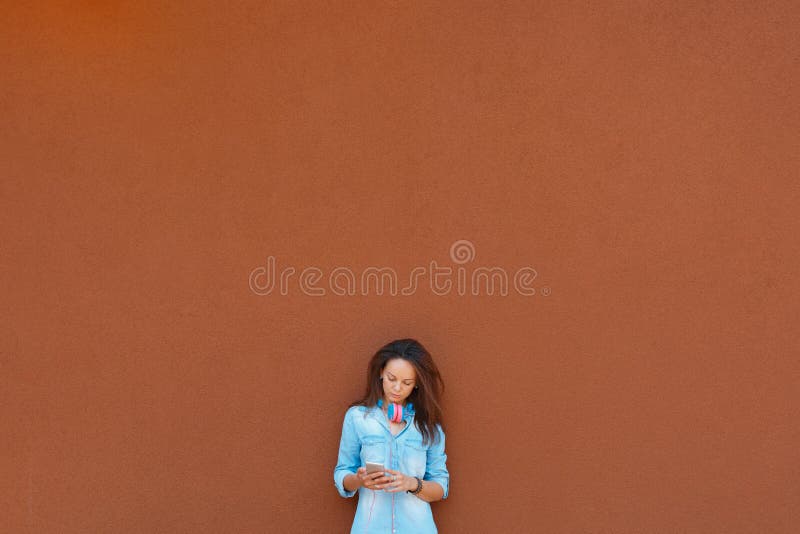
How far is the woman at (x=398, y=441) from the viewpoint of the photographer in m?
3.18

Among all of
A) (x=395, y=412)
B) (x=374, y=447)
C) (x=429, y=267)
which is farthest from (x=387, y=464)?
(x=429, y=267)

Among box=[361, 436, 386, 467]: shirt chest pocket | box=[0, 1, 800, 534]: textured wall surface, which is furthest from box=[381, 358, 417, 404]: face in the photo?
box=[0, 1, 800, 534]: textured wall surface

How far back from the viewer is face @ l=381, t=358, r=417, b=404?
3217mm

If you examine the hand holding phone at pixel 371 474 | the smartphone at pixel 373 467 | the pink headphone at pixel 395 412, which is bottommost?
the hand holding phone at pixel 371 474

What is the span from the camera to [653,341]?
11.5 ft

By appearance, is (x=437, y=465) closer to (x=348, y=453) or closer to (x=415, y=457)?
(x=415, y=457)

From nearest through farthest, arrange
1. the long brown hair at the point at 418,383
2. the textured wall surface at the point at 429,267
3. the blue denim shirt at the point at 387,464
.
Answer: the blue denim shirt at the point at 387,464 → the long brown hair at the point at 418,383 → the textured wall surface at the point at 429,267

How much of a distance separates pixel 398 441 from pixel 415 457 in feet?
0.31

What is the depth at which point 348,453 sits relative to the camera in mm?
3262

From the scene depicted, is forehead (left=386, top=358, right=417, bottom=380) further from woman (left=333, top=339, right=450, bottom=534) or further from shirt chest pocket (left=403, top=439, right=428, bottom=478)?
shirt chest pocket (left=403, top=439, right=428, bottom=478)

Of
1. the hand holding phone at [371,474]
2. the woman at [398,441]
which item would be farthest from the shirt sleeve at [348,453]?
the hand holding phone at [371,474]

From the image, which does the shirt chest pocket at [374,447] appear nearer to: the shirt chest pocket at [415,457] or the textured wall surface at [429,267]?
the shirt chest pocket at [415,457]

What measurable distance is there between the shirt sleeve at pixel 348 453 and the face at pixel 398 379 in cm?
19

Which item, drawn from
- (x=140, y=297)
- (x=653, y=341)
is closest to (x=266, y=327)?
(x=140, y=297)
